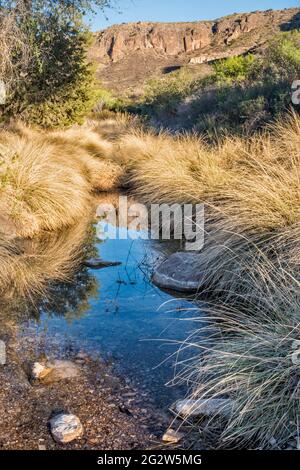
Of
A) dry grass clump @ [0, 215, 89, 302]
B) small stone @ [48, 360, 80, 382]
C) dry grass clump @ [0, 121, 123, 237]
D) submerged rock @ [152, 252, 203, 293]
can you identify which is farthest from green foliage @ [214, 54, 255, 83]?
small stone @ [48, 360, 80, 382]

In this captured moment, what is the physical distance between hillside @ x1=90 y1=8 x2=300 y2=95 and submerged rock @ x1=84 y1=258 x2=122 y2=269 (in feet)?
88.0

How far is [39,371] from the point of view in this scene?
2.87 meters

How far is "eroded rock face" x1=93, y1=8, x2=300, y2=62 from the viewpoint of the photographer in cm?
4238

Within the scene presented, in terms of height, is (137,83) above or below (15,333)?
above

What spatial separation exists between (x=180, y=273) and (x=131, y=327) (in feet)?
3.51

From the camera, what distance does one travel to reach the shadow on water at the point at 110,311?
306 centimetres

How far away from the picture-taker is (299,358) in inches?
95.0

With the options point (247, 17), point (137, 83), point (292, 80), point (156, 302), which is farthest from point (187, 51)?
point (156, 302)

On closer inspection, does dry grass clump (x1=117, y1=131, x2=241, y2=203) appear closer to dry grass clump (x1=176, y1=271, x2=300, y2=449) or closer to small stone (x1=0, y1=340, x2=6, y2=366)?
small stone (x1=0, y1=340, x2=6, y2=366)

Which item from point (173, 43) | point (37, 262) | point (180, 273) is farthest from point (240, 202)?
point (173, 43)

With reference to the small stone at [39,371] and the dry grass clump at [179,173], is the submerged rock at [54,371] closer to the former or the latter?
the small stone at [39,371]

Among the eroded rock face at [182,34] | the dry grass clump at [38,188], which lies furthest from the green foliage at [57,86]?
the eroded rock face at [182,34]

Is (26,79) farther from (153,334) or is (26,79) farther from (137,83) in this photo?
(137,83)
